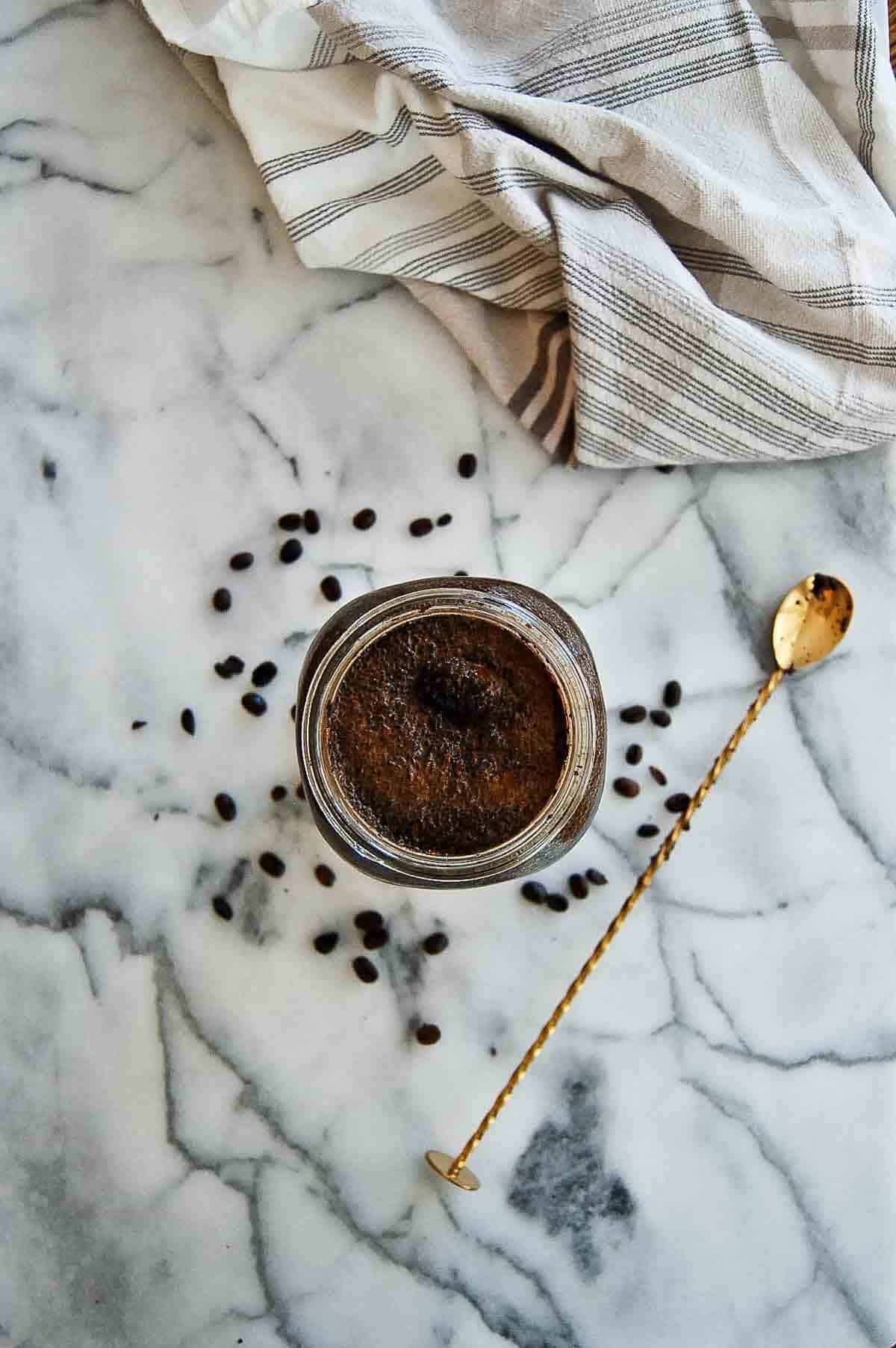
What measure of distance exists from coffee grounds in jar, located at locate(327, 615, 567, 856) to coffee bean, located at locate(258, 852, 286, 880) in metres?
0.15

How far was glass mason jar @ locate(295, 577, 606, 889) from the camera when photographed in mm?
937

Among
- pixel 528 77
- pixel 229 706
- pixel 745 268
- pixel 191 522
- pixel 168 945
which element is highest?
pixel 528 77

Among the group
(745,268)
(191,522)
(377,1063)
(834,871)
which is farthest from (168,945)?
(745,268)

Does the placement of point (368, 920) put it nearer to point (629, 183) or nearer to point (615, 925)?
point (615, 925)

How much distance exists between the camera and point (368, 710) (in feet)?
3.10

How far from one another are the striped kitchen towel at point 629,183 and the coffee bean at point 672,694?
8.0 inches

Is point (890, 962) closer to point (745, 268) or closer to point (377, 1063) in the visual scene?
point (377, 1063)

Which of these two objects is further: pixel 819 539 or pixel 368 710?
pixel 819 539

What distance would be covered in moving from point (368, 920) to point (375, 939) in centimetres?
2

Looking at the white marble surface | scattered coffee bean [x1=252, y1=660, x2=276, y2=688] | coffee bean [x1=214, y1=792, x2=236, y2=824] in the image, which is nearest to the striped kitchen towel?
the white marble surface

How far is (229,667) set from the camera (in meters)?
1.05

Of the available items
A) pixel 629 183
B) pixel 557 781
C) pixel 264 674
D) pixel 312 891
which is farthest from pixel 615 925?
pixel 629 183

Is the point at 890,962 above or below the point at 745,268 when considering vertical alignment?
below

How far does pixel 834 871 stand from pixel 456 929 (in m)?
0.35
